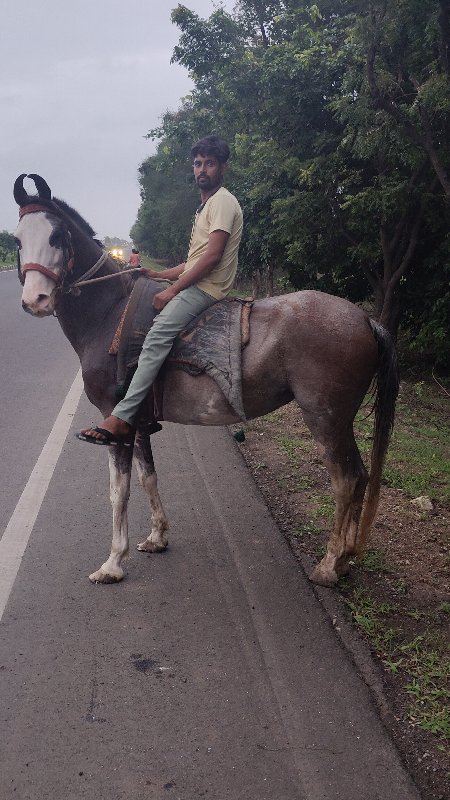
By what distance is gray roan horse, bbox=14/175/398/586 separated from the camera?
3.72 m

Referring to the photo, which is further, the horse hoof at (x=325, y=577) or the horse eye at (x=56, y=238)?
the horse hoof at (x=325, y=577)

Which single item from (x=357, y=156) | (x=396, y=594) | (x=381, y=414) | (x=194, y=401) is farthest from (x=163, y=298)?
(x=357, y=156)

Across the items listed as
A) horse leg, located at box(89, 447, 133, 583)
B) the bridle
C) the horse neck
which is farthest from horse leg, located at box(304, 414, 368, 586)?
the bridle

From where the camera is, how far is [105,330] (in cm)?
412

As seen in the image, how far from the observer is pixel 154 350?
3.82m

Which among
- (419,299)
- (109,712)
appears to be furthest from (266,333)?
(419,299)

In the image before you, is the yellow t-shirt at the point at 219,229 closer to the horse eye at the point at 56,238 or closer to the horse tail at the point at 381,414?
the horse eye at the point at 56,238

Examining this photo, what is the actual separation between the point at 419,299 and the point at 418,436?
12.9 feet

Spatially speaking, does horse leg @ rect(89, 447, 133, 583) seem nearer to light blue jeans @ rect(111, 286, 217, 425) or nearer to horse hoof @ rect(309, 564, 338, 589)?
light blue jeans @ rect(111, 286, 217, 425)

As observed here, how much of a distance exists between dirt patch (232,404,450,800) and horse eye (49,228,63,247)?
2545 mm

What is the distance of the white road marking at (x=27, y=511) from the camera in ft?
12.6

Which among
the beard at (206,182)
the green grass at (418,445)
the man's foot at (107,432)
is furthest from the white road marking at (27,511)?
the beard at (206,182)

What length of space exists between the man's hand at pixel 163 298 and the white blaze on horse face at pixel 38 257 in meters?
0.61

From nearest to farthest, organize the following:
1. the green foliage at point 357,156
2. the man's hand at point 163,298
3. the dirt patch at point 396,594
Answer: the dirt patch at point 396,594
the man's hand at point 163,298
the green foliage at point 357,156
